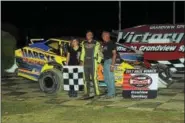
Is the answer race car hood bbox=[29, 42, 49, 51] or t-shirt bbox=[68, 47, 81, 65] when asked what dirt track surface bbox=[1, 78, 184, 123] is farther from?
race car hood bbox=[29, 42, 49, 51]

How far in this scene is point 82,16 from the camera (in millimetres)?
26547

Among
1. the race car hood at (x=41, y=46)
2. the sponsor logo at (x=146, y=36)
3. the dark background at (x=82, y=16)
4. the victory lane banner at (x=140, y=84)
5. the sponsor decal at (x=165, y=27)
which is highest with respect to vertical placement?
the dark background at (x=82, y=16)

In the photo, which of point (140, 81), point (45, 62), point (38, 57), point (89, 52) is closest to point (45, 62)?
point (45, 62)

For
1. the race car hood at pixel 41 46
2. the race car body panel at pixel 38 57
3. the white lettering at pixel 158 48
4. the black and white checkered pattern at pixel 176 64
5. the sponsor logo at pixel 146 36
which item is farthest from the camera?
the sponsor logo at pixel 146 36

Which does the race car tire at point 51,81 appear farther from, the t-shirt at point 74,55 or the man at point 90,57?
the man at point 90,57

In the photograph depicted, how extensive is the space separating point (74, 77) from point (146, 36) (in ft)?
20.1

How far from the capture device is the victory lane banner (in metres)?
9.55

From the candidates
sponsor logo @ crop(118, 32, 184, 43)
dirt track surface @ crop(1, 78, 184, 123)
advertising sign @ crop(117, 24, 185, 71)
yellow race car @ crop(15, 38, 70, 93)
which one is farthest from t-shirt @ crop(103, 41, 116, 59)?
sponsor logo @ crop(118, 32, 184, 43)

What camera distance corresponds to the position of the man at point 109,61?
31.3 feet

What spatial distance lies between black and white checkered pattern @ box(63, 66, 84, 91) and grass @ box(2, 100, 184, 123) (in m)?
1.23

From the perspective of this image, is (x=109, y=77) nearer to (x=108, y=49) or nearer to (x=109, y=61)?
(x=109, y=61)

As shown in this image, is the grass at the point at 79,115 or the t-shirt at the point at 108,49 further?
the t-shirt at the point at 108,49

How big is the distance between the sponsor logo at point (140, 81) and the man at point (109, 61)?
47 centimetres

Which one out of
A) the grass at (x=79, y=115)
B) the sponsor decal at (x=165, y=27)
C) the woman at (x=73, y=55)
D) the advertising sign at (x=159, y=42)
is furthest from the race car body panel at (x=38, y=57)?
the sponsor decal at (x=165, y=27)
